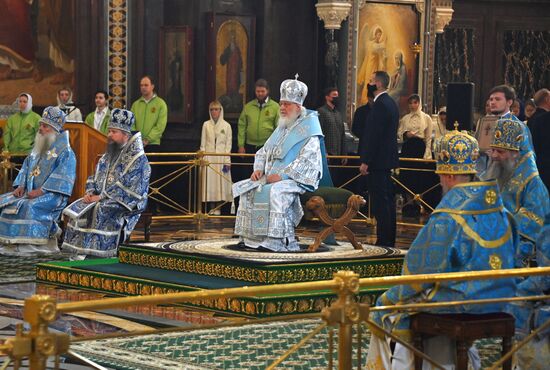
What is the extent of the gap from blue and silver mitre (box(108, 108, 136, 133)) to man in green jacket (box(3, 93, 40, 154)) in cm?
401

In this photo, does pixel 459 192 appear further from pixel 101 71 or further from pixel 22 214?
pixel 101 71

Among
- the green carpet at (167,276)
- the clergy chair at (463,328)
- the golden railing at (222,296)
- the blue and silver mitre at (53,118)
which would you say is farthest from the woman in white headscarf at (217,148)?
the golden railing at (222,296)

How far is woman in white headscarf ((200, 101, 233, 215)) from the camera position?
54.9 feet

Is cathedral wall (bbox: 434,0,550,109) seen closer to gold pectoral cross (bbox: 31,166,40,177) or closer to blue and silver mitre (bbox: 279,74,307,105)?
gold pectoral cross (bbox: 31,166,40,177)

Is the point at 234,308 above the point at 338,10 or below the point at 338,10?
below

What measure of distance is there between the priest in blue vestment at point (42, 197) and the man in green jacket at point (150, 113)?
3029mm

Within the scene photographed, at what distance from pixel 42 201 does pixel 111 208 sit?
1.31 m

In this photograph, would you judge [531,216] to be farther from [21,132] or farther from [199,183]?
[21,132]

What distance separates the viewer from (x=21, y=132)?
52.1 ft

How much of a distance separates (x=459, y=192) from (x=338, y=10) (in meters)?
12.1

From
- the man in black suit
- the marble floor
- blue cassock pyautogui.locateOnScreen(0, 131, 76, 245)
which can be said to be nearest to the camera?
the marble floor

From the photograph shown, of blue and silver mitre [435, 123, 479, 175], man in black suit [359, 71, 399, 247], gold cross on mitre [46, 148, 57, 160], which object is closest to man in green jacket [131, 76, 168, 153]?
gold cross on mitre [46, 148, 57, 160]

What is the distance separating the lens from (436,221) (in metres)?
6.59

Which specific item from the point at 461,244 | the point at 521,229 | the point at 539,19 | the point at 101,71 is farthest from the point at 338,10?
the point at 461,244
